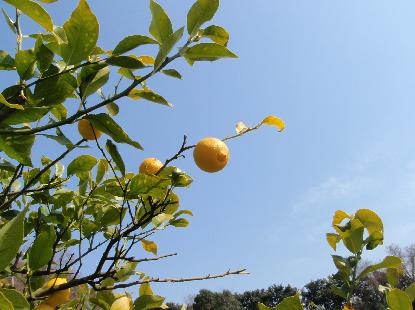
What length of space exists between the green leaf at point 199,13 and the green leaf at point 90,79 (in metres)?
0.29

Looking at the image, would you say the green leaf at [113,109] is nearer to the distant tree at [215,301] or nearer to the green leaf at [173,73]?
the green leaf at [173,73]

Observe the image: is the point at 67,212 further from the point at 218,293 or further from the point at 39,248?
the point at 218,293

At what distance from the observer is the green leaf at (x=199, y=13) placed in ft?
3.76

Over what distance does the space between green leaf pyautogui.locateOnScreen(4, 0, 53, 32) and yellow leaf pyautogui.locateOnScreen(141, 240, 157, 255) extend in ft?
4.58

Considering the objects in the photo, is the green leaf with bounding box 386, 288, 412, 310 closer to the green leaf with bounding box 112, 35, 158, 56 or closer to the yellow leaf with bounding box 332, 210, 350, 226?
the yellow leaf with bounding box 332, 210, 350, 226

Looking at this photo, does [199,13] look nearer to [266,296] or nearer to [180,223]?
[180,223]

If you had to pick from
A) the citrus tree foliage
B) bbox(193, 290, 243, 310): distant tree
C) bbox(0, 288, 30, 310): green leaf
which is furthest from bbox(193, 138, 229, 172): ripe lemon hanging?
bbox(193, 290, 243, 310): distant tree

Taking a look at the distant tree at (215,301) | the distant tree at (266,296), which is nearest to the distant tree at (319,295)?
the distant tree at (266,296)

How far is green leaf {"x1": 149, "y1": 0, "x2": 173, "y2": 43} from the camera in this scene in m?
1.16

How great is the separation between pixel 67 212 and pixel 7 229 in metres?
1.47

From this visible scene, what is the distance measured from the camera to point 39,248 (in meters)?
1.21

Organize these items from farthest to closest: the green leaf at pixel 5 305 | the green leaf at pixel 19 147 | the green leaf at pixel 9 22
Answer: the green leaf at pixel 9 22
the green leaf at pixel 19 147
the green leaf at pixel 5 305

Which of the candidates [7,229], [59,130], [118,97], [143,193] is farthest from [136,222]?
[7,229]

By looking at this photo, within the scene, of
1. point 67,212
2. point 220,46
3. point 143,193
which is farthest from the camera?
point 67,212
